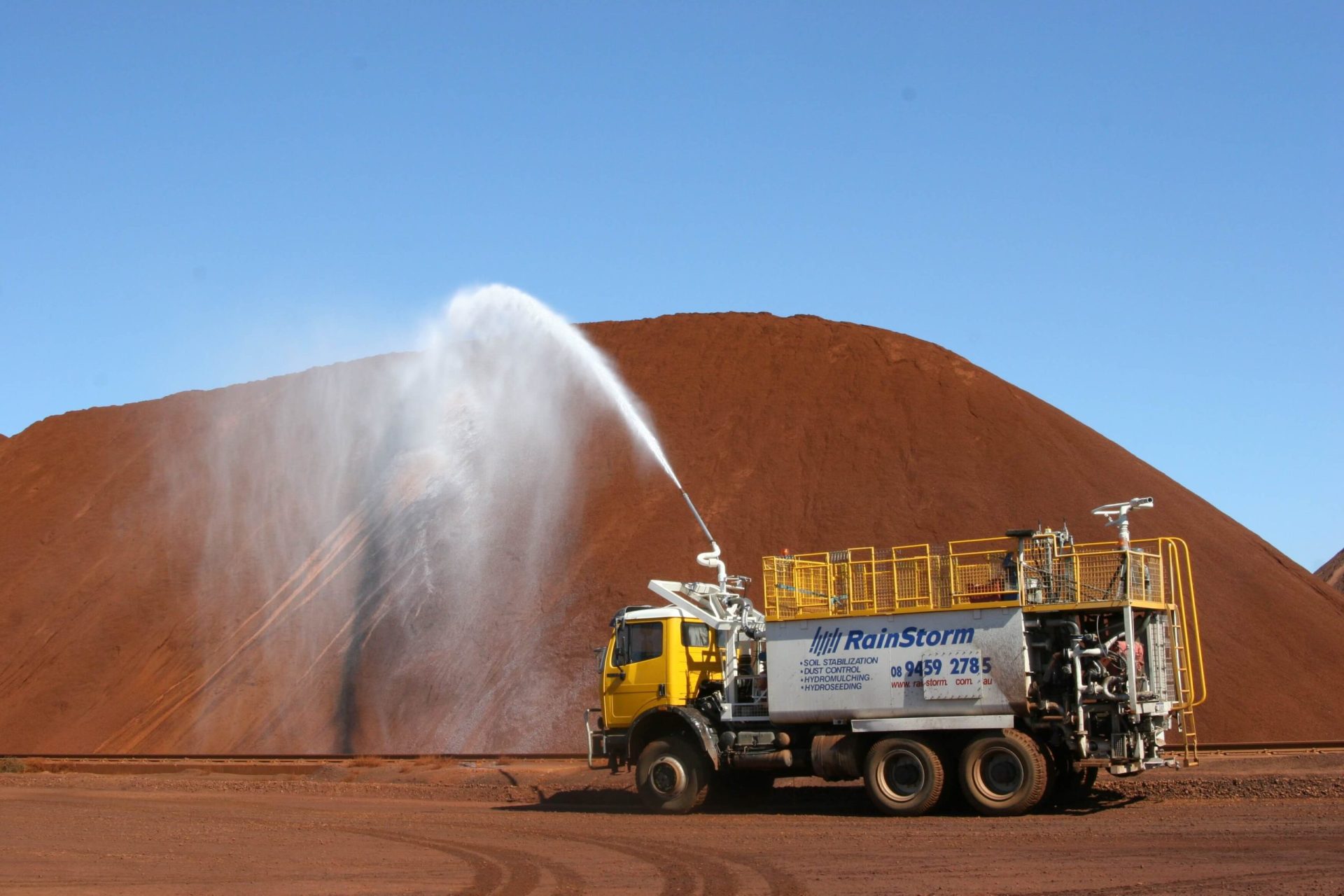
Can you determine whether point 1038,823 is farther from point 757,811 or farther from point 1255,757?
point 1255,757

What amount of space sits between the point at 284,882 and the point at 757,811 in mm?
9227

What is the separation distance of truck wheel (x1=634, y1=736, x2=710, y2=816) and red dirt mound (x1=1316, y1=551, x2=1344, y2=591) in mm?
92201

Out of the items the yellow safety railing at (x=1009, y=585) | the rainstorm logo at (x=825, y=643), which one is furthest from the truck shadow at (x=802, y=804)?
the rainstorm logo at (x=825, y=643)

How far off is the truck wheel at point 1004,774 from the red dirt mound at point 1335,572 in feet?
301

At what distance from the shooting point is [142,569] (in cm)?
5269

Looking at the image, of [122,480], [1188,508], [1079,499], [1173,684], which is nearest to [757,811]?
[1173,684]

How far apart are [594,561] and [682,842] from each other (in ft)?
83.5

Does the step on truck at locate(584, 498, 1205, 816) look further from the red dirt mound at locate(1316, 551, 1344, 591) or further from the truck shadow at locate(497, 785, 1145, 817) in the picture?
the red dirt mound at locate(1316, 551, 1344, 591)

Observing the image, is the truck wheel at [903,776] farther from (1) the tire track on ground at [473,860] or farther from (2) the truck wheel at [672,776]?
(1) the tire track on ground at [473,860]

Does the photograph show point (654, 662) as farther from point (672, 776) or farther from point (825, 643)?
point (825, 643)

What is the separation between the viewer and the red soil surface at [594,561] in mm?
35656

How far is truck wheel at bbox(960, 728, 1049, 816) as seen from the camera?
16938 millimetres

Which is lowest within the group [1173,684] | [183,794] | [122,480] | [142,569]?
[183,794]

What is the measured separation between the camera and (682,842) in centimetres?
1617
